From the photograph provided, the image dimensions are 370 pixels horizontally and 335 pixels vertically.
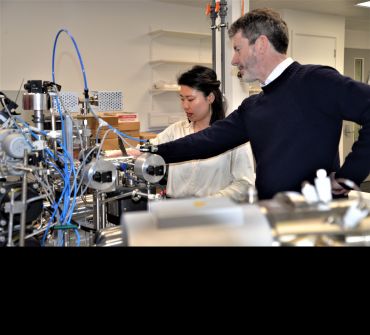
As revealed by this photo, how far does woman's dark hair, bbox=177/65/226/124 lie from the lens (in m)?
2.16

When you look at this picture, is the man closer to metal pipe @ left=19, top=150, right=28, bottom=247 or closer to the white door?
metal pipe @ left=19, top=150, right=28, bottom=247

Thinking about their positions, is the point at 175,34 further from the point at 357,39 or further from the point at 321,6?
the point at 357,39

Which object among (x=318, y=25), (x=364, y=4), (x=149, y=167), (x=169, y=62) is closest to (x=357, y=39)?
(x=318, y=25)

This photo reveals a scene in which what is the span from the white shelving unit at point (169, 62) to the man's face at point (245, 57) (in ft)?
10.8

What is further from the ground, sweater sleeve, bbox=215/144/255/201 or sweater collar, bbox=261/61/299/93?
sweater collar, bbox=261/61/299/93

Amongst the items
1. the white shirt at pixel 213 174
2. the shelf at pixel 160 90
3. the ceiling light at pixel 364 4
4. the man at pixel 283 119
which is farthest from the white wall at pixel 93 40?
the man at pixel 283 119

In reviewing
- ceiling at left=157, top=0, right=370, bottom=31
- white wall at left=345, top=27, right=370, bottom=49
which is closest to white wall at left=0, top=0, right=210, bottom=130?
ceiling at left=157, top=0, right=370, bottom=31

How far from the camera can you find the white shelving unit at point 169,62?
5098 millimetres

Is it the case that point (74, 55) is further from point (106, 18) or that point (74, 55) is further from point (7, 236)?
point (7, 236)

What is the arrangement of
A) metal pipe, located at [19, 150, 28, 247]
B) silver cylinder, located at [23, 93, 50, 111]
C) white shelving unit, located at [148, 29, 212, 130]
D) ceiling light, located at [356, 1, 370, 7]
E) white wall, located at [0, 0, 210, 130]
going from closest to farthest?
1. metal pipe, located at [19, 150, 28, 247]
2. silver cylinder, located at [23, 93, 50, 111]
3. white wall, located at [0, 0, 210, 130]
4. ceiling light, located at [356, 1, 370, 7]
5. white shelving unit, located at [148, 29, 212, 130]

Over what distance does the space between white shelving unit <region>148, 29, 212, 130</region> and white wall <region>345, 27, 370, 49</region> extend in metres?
2.62

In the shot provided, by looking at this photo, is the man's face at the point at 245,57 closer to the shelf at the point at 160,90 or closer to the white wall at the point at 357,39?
the shelf at the point at 160,90
